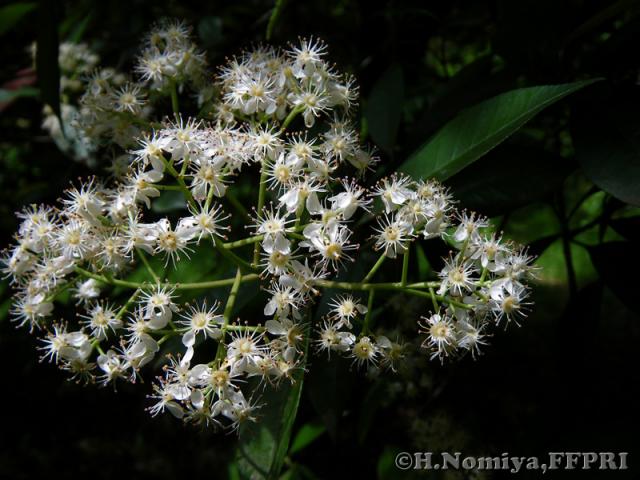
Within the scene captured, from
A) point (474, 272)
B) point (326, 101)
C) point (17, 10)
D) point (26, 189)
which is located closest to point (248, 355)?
point (474, 272)

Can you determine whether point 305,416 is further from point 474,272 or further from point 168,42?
point 168,42

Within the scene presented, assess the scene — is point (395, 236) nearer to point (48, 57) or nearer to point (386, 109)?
point (386, 109)

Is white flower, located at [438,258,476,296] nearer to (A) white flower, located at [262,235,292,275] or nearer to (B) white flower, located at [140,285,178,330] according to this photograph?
(A) white flower, located at [262,235,292,275]

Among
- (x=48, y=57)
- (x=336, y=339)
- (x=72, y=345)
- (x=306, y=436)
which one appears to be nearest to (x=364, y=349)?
(x=336, y=339)

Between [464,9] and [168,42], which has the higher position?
[464,9]

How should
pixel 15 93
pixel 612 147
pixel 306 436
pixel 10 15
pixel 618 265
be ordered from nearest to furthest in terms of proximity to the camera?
pixel 612 147 < pixel 618 265 < pixel 10 15 < pixel 306 436 < pixel 15 93

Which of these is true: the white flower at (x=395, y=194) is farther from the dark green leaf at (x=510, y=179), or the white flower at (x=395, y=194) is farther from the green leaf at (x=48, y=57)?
the green leaf at (x=48, y=57)

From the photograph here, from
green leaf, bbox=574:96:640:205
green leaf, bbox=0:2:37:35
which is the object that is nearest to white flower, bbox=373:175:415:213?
green leaf, bbox=574:96:640:205
